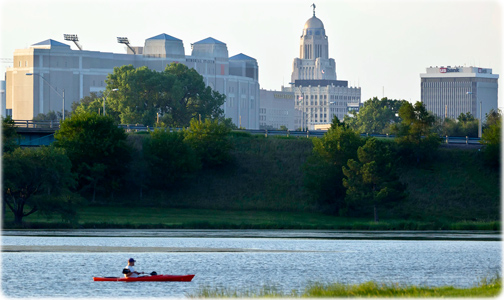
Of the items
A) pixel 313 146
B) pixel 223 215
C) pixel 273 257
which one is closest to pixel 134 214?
pixel 223 215

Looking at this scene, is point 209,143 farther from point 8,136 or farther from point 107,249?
point 107,249

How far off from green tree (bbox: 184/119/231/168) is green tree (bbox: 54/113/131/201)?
32.1 feet

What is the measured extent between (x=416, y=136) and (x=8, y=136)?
1871 inches

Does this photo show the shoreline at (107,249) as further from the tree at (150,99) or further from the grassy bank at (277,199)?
the tree at (150,99)

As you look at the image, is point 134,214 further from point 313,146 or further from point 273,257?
point 273,257

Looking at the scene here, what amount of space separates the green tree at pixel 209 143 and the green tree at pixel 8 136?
20.3 m

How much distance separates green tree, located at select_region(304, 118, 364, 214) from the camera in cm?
9719

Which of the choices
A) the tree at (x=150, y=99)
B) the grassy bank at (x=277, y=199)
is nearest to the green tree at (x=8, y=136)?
the grassy bank at (x=277, y=199)

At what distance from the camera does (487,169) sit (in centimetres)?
10762

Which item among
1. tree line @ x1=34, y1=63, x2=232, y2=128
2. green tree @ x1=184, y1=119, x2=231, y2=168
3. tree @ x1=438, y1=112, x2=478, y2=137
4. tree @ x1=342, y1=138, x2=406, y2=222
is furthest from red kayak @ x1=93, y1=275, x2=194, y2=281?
tree @ x1=438, y1=112, x2=478, y2=137

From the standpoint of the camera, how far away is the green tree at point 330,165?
97188 mm

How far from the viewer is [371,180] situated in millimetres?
92375

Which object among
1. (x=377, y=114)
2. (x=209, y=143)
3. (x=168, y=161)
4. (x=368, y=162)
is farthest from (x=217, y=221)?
(x=377, y=114)

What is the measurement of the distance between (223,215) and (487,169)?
3409 cm
